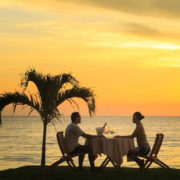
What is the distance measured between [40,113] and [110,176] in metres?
4.21

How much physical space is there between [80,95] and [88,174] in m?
3.55

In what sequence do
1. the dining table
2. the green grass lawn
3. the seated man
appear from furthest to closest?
the dining table < the seated man < the green grass lawn

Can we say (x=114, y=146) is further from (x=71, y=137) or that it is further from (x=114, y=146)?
(x=71, y=137)

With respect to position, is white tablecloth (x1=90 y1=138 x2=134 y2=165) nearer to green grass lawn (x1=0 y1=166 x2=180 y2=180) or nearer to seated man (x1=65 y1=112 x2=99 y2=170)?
seated man (x1=65 y1=112 x2=99 y2=170)

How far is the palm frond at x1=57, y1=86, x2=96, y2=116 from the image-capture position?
52.5 ft

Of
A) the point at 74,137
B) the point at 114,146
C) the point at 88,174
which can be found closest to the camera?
the point at 88,174

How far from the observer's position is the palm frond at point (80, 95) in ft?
52.5

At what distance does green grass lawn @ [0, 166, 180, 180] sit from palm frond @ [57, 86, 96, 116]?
2.32 m

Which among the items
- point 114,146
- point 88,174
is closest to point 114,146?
point 114,146

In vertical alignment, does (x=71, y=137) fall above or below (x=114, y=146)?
above

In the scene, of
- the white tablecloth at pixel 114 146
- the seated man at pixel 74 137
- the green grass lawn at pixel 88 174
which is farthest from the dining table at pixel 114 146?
the green grass lawn at pixel 88 174

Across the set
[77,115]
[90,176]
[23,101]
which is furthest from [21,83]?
[90,176]

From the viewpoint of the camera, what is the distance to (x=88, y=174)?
43.0 ft

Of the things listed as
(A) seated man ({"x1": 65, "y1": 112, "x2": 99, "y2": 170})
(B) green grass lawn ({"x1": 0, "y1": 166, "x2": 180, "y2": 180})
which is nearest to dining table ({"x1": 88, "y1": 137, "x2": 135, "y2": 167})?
(A) seated man ({"x1": 65, "y1": 112, "x2": 99, "y2": 170})
